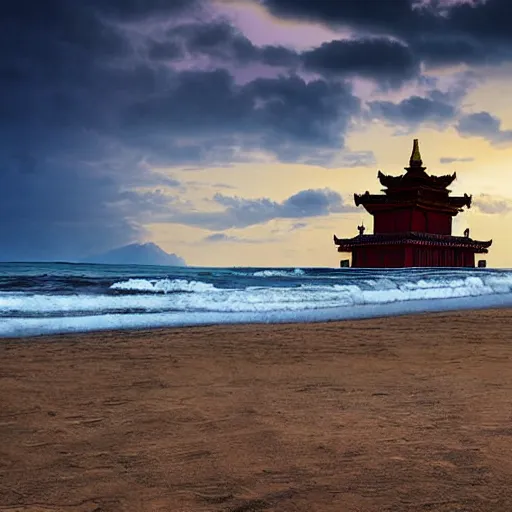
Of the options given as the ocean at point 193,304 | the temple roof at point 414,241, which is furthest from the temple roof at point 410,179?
the ocean at point 193,304

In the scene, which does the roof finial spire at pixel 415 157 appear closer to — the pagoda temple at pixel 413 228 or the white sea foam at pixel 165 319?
the pagoda temple at pixel 413 228

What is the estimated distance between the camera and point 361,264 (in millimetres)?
48125

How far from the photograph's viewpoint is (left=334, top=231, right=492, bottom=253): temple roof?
43.8 m

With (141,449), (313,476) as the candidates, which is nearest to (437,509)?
(313,476)

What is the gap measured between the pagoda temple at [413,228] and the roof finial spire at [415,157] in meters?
0.08

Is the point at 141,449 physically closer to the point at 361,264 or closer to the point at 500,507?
the point at 500,507

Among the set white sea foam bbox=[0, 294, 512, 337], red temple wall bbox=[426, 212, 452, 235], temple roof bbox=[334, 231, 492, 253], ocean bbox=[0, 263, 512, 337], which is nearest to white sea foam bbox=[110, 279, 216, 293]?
ocean bbox=[0, 263, 512, 337]

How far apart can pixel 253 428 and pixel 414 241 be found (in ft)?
138

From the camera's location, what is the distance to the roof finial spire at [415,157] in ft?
165

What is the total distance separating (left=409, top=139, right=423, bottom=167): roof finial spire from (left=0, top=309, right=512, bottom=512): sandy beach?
45.5 metres

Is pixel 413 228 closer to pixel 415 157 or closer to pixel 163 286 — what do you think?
pixel 415 157

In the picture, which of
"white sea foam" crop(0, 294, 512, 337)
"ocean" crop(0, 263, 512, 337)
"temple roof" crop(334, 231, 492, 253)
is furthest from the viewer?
"temple roof" crop(334, 231, 492, 253)

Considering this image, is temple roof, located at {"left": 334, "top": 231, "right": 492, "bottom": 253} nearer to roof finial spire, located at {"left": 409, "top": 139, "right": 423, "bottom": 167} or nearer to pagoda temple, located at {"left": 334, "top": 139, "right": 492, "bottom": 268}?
pagoda temple, located at {"left": 334, "top": 139, "right": 492, "bottom": 268}

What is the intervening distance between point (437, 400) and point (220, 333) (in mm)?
4221
